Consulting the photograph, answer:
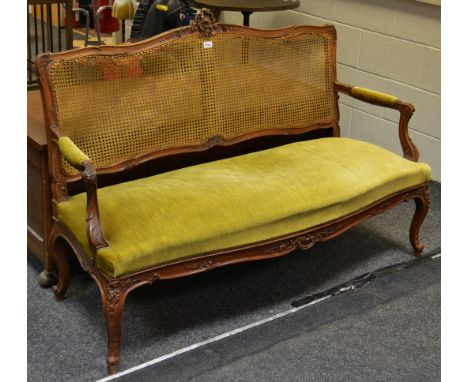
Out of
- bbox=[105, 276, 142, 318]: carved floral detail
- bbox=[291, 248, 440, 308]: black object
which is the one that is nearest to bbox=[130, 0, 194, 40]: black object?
bbox=[291, 248, 440, 308]: black object

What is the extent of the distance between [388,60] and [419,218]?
3.77 feet

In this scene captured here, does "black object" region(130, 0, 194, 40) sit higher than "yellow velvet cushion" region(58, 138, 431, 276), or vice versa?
"black object" region(130, 0, 194, 40)

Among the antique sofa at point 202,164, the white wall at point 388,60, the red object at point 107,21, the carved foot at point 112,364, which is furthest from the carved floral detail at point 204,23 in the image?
the red object at point 107,21

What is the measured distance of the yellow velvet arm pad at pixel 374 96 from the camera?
2795mm

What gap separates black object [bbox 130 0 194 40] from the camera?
321 cm

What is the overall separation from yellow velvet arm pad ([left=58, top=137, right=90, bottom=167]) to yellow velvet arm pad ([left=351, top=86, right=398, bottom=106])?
1233 mm

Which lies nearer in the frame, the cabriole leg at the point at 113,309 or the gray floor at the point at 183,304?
the cabriole leg at the point at 113,309

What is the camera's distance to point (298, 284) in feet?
8.64

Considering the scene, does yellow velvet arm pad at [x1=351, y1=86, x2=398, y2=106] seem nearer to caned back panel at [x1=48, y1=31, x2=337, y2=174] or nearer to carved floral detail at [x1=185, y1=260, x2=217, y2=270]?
caned back panel at [x1=48, y1=31, x2=337, y2=174]

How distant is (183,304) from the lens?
2461mm

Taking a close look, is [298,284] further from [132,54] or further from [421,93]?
[421,93]

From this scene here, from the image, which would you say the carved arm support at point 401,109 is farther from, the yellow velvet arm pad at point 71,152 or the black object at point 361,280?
the yellow velvet arm pad at point 71,152

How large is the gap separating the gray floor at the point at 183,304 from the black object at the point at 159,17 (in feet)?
3.86

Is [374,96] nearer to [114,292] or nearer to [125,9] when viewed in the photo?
[114,292]
